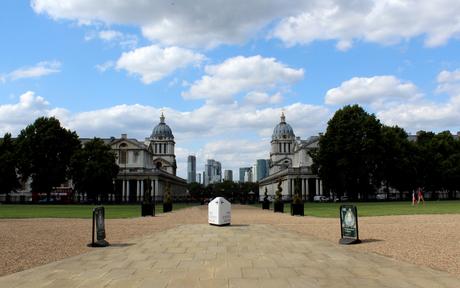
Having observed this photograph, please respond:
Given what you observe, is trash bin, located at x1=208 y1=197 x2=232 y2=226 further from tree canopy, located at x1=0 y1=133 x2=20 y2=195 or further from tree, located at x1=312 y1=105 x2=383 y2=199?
tree canopy, located at x1=0 y1=133 x2=20 y2=195

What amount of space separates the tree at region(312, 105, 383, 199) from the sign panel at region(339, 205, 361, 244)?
205 feet

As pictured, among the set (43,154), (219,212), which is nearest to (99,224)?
(219,212)

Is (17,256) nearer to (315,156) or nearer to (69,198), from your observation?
(315,156)

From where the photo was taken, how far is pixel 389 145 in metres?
83.3

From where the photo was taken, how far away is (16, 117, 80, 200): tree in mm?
87062

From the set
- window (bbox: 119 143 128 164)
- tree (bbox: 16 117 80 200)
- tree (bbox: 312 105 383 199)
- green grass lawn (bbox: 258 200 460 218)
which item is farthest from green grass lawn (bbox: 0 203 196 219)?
window (bbox: 119 143 128 164)

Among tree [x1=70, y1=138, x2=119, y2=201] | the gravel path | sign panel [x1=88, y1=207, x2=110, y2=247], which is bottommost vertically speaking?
the gravel path

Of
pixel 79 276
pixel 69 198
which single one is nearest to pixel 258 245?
pixel 79 276

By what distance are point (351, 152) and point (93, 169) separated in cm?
4506

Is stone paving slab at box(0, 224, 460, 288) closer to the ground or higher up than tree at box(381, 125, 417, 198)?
closer to the ground

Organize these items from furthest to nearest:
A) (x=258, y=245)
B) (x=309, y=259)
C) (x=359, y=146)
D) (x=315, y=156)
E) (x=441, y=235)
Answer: (x=315, y=156) < (x=359, y=146) < (x=441, y=235) < (x=258, y=245) < (x=309, y=259)

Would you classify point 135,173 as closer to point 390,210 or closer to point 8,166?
point 8,166

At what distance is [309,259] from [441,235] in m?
8.94

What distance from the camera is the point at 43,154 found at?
288ft
